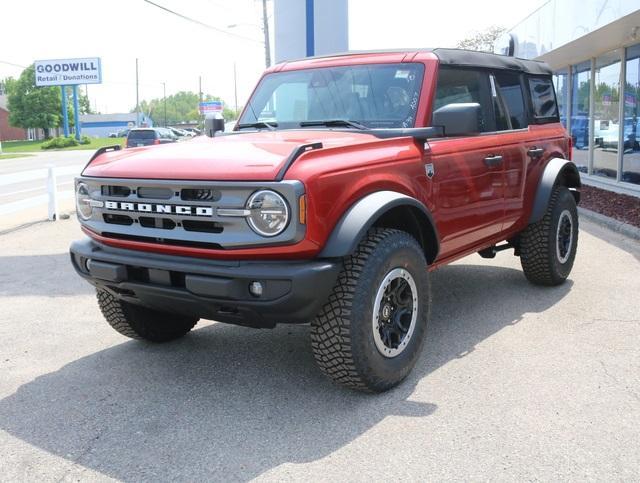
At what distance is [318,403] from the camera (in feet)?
12.4

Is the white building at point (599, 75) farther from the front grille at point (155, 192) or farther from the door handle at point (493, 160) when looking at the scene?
the front grille at point (155, 192)

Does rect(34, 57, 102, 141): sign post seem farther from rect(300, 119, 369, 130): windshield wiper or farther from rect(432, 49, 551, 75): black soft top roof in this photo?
rect(300, 119, 369, 130): windshield wiper

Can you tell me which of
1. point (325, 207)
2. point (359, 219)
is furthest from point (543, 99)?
point (325, 207)

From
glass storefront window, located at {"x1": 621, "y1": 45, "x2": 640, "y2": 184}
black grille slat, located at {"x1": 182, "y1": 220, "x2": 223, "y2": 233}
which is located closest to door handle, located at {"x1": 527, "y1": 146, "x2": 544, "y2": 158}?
black grille slat, located at {"x1": 182, "y1": 220, "x2": 223, "y2": 233}

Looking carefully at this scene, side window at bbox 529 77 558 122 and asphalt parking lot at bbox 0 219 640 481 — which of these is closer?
asphalt parking lot at bbox 0 219 640 481

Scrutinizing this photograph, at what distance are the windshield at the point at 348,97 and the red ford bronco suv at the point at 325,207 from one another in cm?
1

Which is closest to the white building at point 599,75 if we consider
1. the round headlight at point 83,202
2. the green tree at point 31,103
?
the round headlight at point 83,202

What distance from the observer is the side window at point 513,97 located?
547 centimetres

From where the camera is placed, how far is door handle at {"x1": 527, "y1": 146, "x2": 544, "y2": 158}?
18.2ft

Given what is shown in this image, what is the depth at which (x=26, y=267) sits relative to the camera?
7609mm

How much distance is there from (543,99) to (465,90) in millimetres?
1657

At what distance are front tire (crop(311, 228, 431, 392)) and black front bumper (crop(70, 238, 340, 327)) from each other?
0.16 metres

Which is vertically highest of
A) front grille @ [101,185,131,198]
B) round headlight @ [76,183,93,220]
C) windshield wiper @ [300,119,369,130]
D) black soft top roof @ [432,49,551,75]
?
black soft top roof @ [432,49,551,75]

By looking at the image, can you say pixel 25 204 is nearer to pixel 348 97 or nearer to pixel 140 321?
pixel 140 321
